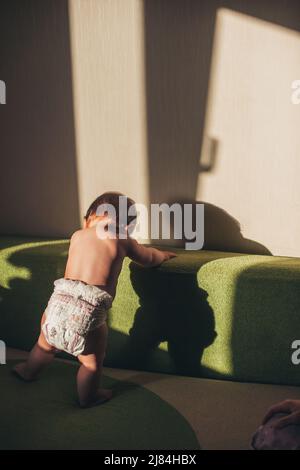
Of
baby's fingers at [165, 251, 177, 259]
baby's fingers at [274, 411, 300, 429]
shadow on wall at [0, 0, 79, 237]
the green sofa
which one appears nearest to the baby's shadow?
the green sofa

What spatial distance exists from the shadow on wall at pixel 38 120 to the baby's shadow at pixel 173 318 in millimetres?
765

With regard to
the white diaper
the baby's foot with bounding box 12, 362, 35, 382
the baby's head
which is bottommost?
the baby's foot with bounding box 12, 362, 35, 382

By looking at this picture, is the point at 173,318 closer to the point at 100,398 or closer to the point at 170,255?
the point at 170,255

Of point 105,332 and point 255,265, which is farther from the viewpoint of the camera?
point 255,265

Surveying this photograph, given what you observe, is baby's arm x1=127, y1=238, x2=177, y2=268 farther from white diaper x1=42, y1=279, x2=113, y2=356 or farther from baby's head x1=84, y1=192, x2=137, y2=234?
white diaper x1=42, y1=279, x2=113, y2=356

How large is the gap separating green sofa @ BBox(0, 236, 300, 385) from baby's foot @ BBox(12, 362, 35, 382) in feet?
1.16

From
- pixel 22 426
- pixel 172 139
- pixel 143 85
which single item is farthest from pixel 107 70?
pixel 22 426

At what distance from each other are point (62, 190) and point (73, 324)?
1.08 metres

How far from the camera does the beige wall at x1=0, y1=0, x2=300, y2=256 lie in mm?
2393

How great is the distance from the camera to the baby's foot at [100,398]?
2023 mm

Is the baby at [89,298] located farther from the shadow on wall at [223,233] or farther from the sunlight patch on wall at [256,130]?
the sunlight patch on wall at [256,130]

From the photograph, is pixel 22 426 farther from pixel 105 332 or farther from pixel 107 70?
pixel 107 70

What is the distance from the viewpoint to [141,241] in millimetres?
2740

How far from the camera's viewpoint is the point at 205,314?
226cm
